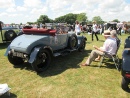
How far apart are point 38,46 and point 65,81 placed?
1.54 metres

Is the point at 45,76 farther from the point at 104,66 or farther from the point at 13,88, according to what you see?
the point at 104,66

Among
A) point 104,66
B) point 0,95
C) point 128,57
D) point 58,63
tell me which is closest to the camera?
point 0,95

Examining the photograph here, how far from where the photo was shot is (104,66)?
5891mm

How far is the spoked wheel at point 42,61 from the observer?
17.0 feet

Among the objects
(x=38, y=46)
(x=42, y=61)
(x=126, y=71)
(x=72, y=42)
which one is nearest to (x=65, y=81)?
(x=42, y=61)

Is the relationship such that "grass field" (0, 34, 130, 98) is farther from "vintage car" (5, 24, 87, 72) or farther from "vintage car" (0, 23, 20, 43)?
"vintage car" (0, 23, 20, 43)

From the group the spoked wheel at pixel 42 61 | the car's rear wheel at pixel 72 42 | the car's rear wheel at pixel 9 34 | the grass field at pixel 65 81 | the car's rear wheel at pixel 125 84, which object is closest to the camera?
the car's rear wheel at pixel 125 84

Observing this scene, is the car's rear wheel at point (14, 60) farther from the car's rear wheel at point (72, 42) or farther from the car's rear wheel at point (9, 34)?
the car's rear wheel at point (9, 34)

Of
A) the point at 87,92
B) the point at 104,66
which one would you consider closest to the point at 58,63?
the point at 104,66

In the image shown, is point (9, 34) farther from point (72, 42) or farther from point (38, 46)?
point (38, 46)

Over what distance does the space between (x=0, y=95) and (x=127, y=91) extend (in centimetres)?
306

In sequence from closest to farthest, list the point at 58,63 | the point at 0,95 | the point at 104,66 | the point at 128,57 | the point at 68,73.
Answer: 1. the point at 0,95
2. the point at 128,57
3. the point at 68,73
4. the point at 104,66
5. the point at 58,63

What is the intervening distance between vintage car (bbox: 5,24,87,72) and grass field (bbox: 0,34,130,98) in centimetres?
37

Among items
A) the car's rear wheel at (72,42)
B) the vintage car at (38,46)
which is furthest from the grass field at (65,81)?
the car's rear wheel at (72,42)
